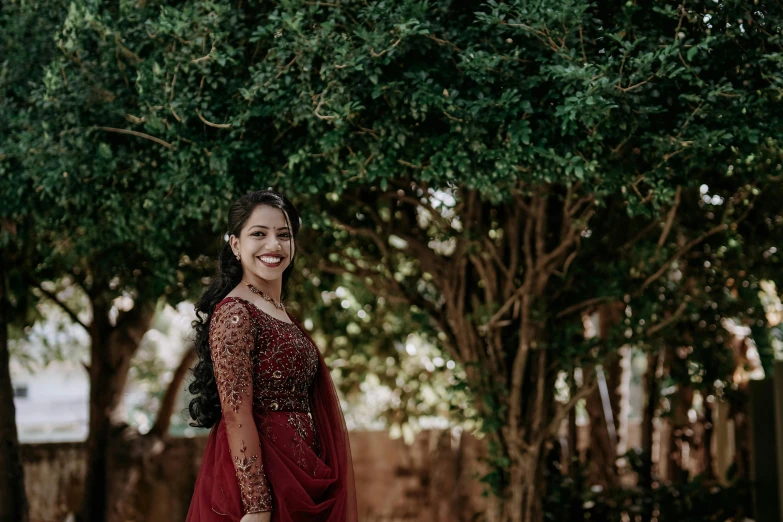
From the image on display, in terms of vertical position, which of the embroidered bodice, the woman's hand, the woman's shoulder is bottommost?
the woman's hand

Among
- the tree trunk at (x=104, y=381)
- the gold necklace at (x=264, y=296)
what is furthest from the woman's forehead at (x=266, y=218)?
the tree trunk at (x=104, y=381)

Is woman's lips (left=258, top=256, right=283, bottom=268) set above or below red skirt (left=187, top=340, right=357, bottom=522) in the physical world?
above

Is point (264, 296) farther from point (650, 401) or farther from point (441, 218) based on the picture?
point (650, 401)

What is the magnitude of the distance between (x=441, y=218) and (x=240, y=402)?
3.76m

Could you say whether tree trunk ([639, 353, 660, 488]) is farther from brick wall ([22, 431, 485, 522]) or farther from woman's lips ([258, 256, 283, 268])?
woman's lips ([258, 256, 283, 268])

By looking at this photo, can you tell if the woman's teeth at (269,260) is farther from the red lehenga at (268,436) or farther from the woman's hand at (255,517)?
the woman's hand at (255,517)

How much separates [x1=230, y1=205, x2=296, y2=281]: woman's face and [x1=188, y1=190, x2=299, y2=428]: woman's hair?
0.08ft

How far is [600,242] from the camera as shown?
6945 mm

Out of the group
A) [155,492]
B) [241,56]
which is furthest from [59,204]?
[155,492]

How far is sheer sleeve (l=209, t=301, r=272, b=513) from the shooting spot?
3.10m

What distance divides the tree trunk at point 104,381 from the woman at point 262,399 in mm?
5696

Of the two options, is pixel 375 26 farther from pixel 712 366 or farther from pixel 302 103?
pixel 712 366

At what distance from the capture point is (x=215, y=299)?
347 cm

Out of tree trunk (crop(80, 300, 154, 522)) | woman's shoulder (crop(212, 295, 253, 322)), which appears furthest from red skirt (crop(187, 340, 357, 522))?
tree trunk (crop(80, 300, 154, 522))
